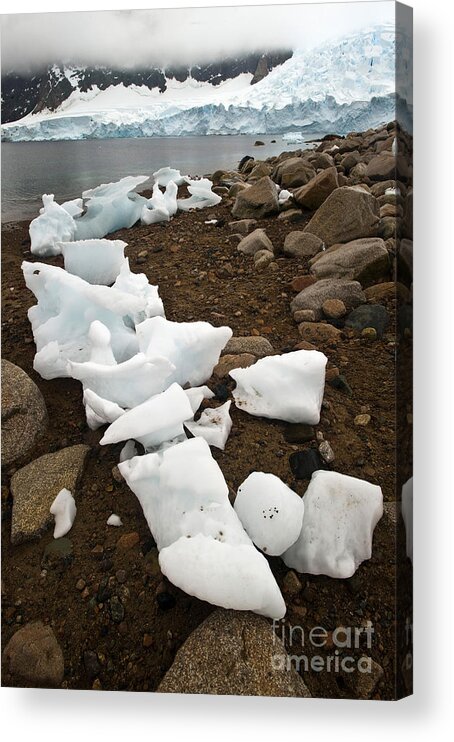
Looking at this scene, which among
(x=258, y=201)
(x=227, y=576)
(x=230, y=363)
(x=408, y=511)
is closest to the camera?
(x=227, y=576)

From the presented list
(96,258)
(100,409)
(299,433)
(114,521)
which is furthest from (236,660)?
(96,258)

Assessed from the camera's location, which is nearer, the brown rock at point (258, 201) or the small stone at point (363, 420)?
the small stone at point (363, 420)

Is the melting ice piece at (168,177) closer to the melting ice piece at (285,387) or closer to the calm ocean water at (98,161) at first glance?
the calm ocean water at (98,161)

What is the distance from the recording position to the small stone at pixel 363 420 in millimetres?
1604

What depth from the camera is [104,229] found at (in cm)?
179

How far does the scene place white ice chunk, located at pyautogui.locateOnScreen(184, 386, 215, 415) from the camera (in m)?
1.65

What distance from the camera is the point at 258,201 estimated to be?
1791mm

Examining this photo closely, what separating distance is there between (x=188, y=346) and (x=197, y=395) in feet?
0.39

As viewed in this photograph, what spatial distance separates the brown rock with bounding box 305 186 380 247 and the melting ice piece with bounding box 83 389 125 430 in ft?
2.13

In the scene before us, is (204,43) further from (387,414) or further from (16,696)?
(16,696)

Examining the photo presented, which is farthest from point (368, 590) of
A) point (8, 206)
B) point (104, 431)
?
point (8, 206)

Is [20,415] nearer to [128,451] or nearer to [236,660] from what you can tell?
[128,451]

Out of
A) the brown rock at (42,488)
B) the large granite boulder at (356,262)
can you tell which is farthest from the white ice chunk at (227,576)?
the large granite boulder at (356,262)

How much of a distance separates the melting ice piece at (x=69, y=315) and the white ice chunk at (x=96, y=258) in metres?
0.03
